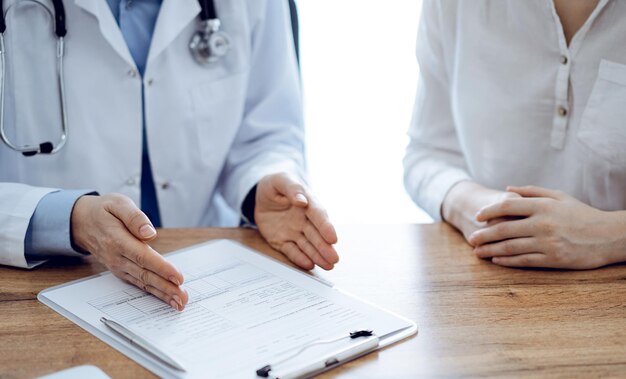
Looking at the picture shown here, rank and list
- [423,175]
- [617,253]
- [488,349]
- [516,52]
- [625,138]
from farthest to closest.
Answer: [423,175] < [516,52] < [625,138] < [617,253] < [488,349]

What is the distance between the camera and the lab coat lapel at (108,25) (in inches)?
49.9

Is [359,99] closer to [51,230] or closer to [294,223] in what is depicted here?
[294,223]

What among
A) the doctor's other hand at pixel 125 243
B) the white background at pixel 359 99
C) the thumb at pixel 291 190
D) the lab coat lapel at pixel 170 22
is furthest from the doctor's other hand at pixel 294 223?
the white background at pixel 359 99

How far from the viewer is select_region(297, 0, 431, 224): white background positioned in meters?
2.32

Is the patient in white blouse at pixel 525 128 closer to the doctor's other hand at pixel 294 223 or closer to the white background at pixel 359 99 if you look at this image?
the doctor's other hand at pixel 294 223

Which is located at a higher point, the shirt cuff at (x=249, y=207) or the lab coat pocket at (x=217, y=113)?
the lab coat pocket at (x=217, y=113)

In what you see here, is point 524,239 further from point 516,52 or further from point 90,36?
point 90,36

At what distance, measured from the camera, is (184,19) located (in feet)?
4.46

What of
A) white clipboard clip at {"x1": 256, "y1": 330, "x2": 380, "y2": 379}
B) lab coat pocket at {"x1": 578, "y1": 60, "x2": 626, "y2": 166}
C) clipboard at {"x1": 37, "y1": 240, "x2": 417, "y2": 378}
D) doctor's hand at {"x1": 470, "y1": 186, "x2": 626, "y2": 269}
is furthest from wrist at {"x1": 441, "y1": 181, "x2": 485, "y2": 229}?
white clipboard clip at {"x1": 256, "y1": 330, "x2": 380, "y2": 379}

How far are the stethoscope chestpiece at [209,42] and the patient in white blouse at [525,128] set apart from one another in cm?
41

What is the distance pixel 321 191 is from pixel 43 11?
1.36m

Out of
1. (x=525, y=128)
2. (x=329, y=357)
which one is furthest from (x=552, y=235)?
(x=329, y=357)

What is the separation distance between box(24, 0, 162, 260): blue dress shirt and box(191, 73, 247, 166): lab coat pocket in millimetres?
115

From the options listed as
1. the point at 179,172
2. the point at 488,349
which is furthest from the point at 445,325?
the point at 179,172
